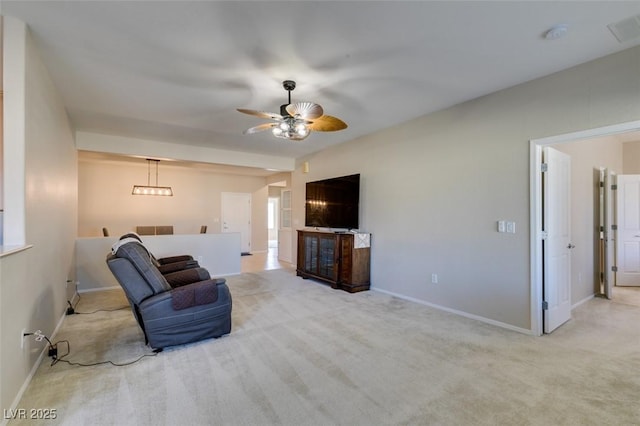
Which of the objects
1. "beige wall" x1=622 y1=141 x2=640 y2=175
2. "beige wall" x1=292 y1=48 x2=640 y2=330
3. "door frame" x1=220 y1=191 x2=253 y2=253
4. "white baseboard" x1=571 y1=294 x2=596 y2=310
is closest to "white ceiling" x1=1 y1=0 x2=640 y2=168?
"beige wall" x1=292 y1=48 x2=640 y2=330

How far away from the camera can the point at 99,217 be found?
695 centimetres

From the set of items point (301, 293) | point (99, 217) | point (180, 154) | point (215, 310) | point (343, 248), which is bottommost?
point (301, 293)

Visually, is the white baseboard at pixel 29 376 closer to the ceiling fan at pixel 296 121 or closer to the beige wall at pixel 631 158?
the ceiling fan at pixel 296 121

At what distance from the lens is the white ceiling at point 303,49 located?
1.95 meters

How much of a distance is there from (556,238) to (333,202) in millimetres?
3254

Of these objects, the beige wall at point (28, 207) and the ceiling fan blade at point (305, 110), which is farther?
the ceiling fan blade at point (305, 110)

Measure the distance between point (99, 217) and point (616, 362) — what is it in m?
9.19

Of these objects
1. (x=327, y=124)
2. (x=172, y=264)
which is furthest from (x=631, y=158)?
(x=172, y=264)

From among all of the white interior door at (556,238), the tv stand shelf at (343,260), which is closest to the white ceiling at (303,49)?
the white interior door at (556,238)

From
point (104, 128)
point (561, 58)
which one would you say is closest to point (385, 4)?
point (561, 58)

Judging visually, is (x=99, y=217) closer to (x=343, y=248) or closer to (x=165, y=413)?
(x=343, y=248)

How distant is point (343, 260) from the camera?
4.79 metres

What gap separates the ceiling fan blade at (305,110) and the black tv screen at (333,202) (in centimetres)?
241

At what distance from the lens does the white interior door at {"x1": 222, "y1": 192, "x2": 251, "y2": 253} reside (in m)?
8.81
